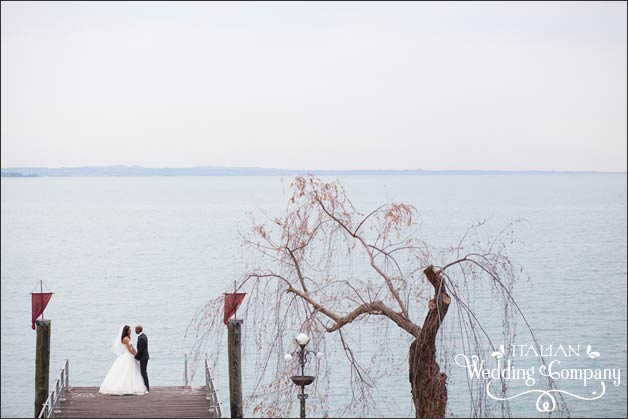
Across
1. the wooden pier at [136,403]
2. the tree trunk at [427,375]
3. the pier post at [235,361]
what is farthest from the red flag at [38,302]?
the tree trunk at [427,375]

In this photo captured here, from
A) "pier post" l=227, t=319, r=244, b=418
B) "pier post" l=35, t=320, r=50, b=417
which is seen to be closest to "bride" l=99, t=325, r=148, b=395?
"pier post" l=35, t=320, r=50, b=417

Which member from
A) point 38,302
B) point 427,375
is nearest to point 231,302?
point 427,375

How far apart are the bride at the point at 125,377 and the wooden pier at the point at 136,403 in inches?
6.5

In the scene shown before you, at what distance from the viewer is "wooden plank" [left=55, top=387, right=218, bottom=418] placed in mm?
16734

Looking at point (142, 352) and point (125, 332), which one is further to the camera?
point (142, 352)

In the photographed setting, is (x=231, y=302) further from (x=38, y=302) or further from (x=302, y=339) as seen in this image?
(x=38, y=302)

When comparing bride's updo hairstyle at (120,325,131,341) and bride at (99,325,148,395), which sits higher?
bride's updo hairstyle at (120,325,131,341)

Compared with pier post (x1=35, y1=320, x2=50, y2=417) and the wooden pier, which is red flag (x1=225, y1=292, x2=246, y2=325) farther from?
pier post (x1=35, y1=320, x2=50, y2=417)

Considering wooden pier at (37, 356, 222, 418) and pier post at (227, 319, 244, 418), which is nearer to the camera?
wooden pier at (37, 356, 222, 418)

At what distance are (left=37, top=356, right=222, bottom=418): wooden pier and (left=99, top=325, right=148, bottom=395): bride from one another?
17cm

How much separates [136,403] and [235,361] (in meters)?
2.23

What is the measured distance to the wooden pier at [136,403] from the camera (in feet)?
54.7

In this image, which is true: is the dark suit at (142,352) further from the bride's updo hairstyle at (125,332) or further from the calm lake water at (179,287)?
the calm lake water at (179,287)

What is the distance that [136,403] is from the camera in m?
17.7
